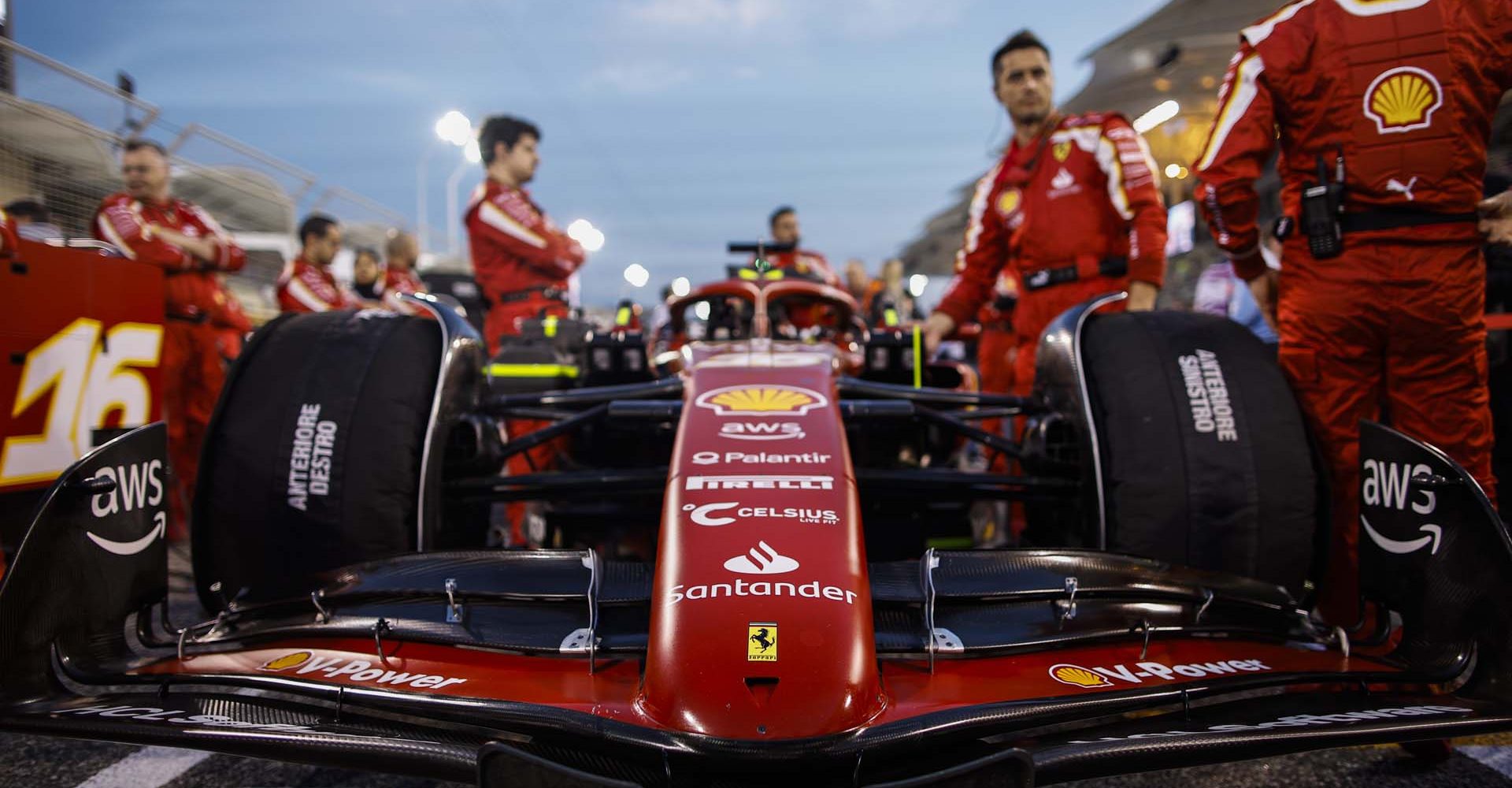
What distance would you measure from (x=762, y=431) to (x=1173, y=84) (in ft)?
61.9

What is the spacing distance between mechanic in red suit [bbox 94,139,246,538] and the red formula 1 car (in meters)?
3.15

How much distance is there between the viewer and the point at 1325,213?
2416 mm

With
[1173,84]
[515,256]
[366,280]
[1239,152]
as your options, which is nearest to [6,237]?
[515,256]

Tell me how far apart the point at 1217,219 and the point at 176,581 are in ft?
13.8

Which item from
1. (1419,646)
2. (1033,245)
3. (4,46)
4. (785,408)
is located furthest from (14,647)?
(4,46)

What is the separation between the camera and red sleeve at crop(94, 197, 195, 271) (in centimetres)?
505

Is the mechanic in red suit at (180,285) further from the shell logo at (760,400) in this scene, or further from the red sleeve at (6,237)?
the shell logo at (760,400)

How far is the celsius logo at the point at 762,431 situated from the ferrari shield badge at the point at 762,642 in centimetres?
59

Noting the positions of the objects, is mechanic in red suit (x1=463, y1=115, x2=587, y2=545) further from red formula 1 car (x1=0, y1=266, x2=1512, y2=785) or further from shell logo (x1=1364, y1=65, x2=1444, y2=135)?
shell logo (x1=1364, y1=65, x2=1444, y2=135)

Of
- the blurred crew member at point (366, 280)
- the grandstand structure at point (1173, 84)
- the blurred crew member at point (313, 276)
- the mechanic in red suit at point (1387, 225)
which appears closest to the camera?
the mechanic in red suit at point (1387, 225)

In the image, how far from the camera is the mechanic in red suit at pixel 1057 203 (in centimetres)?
365

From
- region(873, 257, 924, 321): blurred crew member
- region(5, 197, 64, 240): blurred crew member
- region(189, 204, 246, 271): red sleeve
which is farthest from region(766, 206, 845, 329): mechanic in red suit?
region(5, 197, 64, 240): blurred crew member

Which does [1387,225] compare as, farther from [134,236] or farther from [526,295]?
[134,236]

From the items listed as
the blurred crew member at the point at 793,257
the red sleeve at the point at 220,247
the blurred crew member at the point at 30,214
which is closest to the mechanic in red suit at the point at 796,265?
the blurred crew member at the point at 793,257
